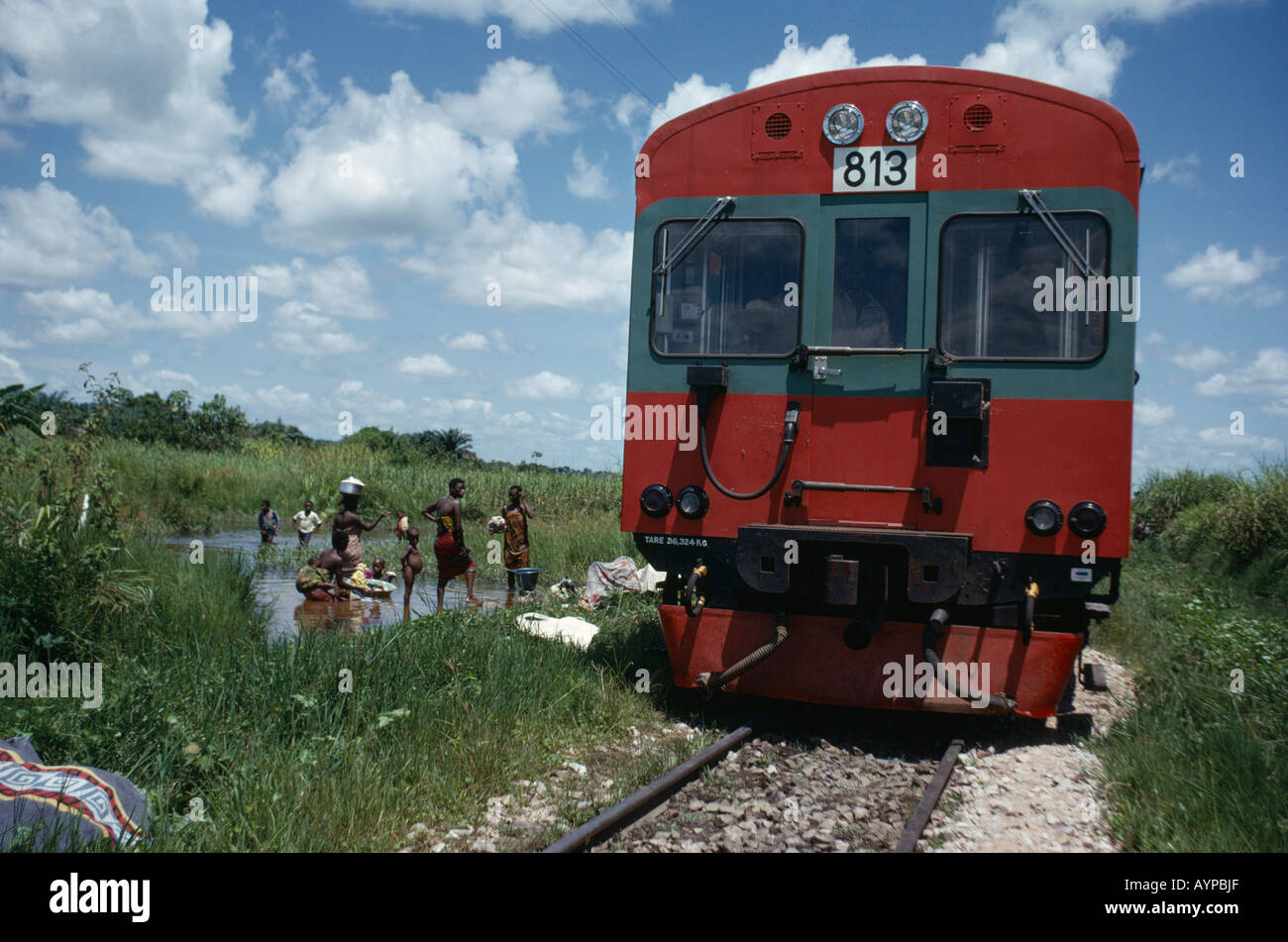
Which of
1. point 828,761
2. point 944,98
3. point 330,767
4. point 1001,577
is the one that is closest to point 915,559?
point 1001,577

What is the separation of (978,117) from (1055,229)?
890 millimetres

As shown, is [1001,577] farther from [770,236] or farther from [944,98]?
[944,98]

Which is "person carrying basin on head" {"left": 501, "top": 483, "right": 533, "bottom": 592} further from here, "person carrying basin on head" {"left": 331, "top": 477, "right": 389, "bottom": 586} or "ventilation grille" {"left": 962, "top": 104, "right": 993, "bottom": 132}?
"ventilation grille" {"left": 962, "top": 104, "right": 993, "bottom": 132}

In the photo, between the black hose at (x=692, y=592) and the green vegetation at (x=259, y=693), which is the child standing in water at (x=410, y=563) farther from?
the black hose at (x=692, y=592)

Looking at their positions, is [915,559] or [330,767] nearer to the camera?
[330,767]

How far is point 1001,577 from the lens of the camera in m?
5.69

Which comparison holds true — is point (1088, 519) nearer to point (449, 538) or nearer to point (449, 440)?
point (449, 538)

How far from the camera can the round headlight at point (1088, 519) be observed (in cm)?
554

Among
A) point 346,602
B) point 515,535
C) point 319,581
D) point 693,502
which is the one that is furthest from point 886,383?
point 319,581

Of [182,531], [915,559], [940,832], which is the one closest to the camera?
[940,832]

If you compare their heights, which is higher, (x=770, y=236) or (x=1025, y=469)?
(x=770, y=236)

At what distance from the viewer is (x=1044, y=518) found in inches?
221

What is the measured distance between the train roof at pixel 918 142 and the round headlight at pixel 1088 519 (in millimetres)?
1845
